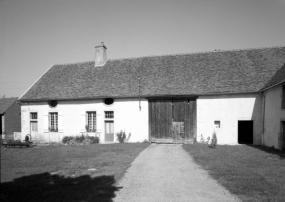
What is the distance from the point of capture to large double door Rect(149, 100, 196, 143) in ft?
50.8

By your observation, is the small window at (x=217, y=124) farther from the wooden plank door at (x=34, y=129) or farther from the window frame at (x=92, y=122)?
the wooden plank door at (x=34, y=129)

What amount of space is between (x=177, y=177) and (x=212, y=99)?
9.49 meters

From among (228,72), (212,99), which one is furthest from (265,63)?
(212,99)

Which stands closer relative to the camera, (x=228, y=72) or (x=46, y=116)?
(x=228, y=72)

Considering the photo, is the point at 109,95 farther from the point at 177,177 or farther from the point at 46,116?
the point at 177,177

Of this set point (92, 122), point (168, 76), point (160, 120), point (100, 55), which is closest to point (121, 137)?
point (92, 122)

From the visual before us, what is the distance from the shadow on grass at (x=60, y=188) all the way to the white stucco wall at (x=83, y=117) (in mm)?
9250

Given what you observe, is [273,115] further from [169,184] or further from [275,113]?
[169,184]

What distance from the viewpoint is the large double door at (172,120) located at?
15.5m

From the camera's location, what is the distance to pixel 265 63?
16094 millimetres

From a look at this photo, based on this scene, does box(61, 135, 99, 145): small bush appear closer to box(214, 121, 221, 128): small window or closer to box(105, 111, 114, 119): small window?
→ box(105, 111, 114, 119): small window

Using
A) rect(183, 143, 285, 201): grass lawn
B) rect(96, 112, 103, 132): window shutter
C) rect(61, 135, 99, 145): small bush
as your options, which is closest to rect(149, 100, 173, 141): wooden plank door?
rect(96, 112, 103, 132): window shutter

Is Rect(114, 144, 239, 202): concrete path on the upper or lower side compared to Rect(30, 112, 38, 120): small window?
lower

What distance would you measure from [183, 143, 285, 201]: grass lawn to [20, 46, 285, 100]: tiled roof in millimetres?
6246
